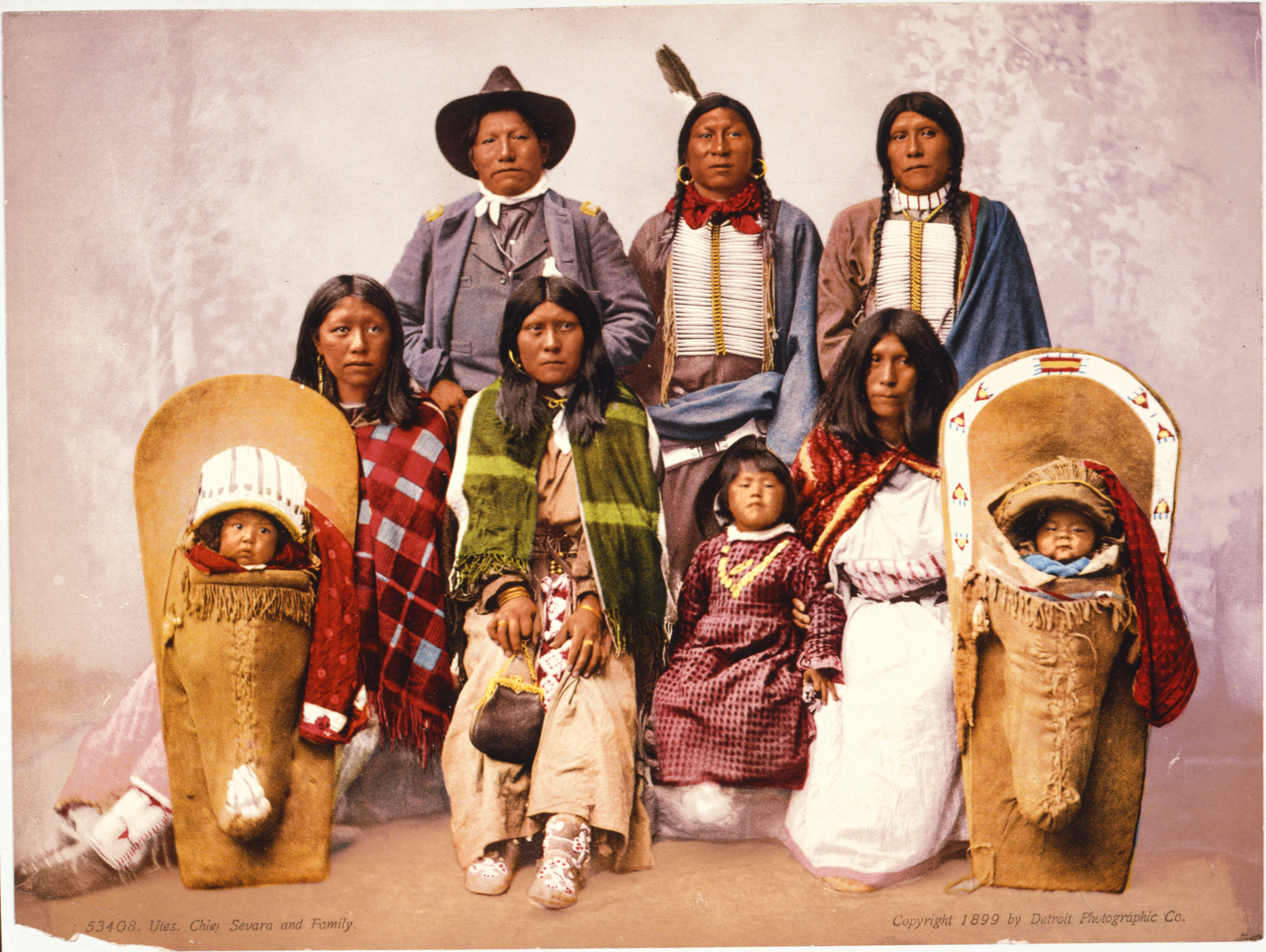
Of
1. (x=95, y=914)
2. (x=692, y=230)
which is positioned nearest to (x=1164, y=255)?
(x=692, y=230)

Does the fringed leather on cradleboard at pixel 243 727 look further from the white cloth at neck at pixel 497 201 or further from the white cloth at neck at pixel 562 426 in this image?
the white cloth at neck at pixel 497 201

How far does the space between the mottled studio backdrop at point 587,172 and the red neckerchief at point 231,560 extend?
0.48 metres

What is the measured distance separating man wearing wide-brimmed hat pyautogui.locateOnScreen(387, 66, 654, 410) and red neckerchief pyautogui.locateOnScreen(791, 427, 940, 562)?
69 cm

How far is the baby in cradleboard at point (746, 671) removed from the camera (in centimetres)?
394

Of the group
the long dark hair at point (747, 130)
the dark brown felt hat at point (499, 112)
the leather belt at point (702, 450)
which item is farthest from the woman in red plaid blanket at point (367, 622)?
the long dark hair at point (747, 130)

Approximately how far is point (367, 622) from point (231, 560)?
1.50ft

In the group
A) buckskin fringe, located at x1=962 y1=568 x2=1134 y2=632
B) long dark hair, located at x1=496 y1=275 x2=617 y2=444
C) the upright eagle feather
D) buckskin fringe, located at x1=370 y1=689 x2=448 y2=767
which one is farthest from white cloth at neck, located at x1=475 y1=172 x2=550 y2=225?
buckskin fringe, located at x1=962 y1=568 x2=1134 y2=632

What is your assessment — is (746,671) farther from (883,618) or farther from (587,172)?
(587,172)

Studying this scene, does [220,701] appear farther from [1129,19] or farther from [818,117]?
[1129,19]

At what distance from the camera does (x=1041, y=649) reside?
4012 millimetres

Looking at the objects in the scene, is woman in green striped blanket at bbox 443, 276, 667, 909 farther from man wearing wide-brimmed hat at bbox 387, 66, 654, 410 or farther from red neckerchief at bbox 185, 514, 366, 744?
red neckerchief at bbox 185, 514, 366, 744

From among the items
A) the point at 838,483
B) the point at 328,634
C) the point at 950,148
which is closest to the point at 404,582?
the point at 328,634

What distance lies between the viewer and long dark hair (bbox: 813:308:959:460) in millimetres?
4184

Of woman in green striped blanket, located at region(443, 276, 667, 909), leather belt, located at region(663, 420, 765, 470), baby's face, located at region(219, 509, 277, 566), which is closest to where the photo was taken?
woman in green striped blanket, located at region(443, 276, 667, 909)
